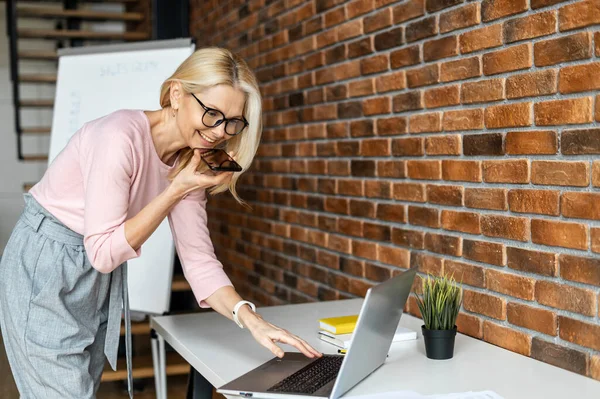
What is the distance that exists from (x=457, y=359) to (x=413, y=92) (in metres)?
0.87

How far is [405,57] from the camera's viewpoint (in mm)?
2184

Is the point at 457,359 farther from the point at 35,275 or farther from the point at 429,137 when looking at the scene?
the point at 35,275

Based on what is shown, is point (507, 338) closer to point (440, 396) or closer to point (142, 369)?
point (440, 396)

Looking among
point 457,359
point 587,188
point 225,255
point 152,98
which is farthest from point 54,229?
point 225,255

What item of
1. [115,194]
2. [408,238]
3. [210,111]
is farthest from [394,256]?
[115,194]

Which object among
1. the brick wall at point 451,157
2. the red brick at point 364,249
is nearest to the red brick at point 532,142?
the brick wall at point 451,157

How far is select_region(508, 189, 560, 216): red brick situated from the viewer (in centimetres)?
162

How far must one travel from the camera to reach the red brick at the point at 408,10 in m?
2.10

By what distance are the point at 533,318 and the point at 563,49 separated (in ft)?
2.15

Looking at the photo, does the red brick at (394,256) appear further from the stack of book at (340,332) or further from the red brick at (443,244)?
the stack of book at (340,332)

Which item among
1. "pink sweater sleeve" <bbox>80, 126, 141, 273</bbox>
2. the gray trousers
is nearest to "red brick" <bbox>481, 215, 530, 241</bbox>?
"pink sweater sleeve" <bbox>80, 126, 141, 273</bbox>

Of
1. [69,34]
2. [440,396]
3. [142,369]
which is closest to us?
[440,396]

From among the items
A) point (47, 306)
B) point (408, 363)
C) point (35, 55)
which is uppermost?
point (35, 55)

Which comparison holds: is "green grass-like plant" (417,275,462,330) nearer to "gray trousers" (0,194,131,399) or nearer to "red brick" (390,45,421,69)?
"red brick" (390,45,421,69)
